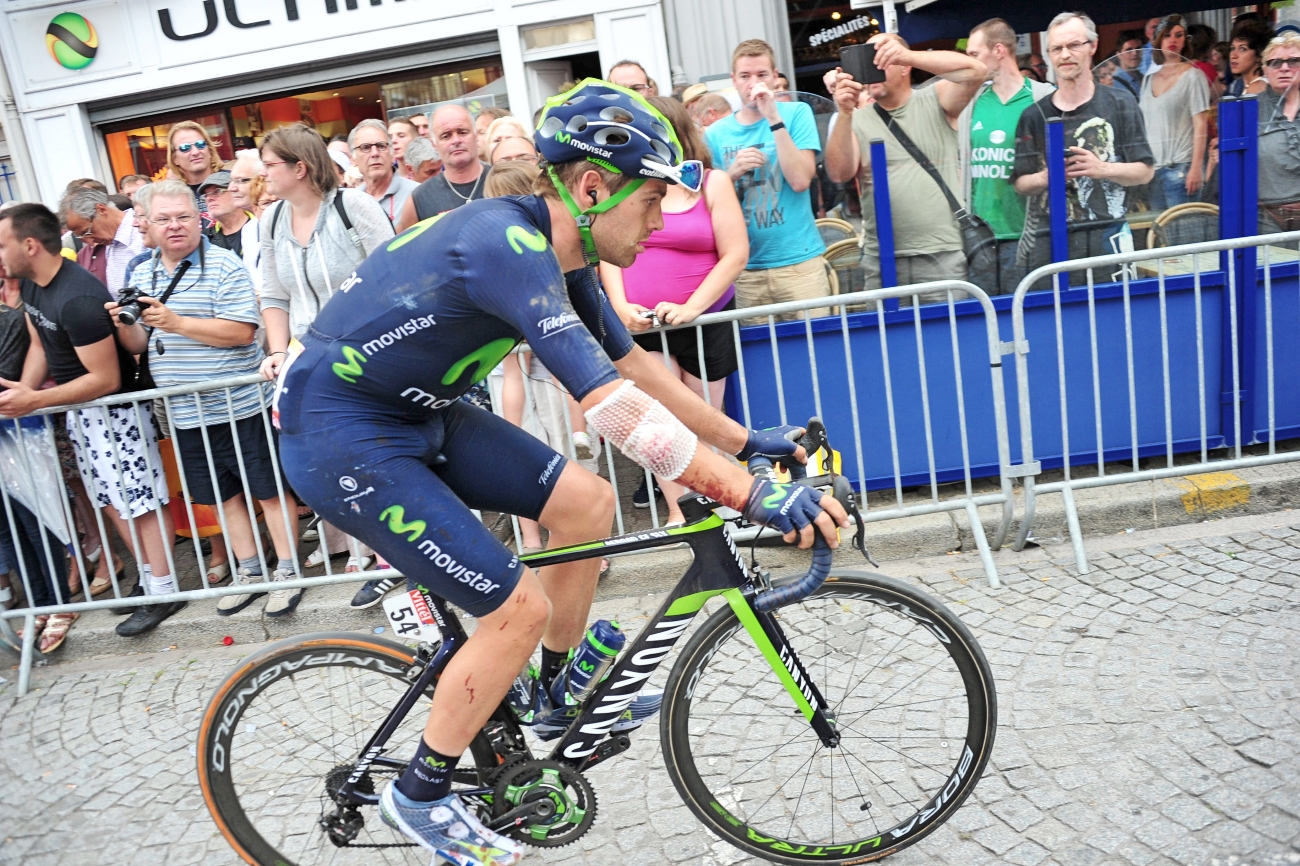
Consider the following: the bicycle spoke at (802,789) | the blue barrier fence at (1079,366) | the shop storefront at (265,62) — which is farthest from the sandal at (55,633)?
the shop storefront at (265,62)

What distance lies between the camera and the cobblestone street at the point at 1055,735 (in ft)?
10.6

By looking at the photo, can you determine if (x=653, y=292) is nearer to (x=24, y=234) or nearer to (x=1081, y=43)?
(x=1081, y=43)

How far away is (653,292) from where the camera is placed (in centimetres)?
553

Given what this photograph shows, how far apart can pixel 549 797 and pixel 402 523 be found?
854 millimetres

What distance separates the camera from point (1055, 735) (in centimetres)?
370

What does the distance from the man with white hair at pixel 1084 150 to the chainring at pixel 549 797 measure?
390 cm

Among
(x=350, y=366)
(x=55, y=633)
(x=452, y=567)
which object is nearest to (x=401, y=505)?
(x=452, y=567)

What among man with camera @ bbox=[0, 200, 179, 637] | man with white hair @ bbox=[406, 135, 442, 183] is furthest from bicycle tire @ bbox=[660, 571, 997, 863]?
man with white hair @ bbox=[406, 135, 442, 183]

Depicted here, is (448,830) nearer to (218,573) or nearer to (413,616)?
(413,616)

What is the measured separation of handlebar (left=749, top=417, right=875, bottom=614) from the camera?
8.80 feet

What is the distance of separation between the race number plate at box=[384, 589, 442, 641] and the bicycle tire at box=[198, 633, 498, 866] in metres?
0.07

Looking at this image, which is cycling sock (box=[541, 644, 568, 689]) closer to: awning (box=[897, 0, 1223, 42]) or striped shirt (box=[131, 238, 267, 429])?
striped shirt (box=[131, 238, 267, 429])

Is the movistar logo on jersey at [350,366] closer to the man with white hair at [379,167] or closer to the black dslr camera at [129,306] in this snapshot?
the black dslr camera at [129,306]

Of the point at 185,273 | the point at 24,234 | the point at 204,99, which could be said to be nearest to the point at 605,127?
the point at 185,273
